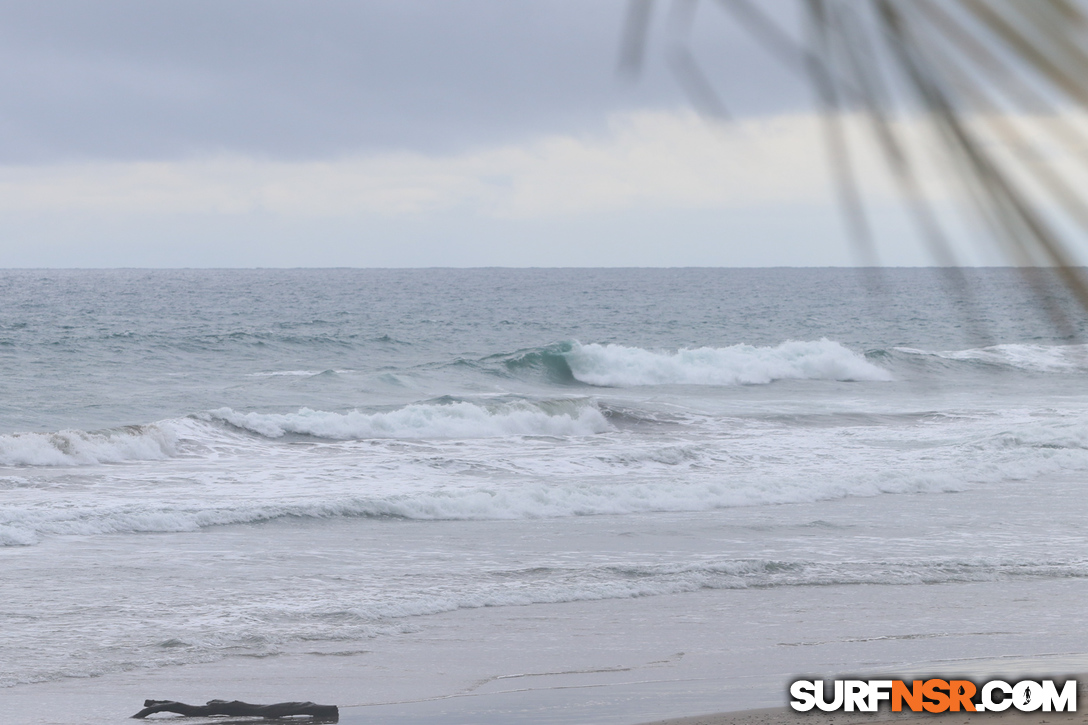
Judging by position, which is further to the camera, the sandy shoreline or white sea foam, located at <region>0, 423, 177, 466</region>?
white sea foam, located at <region>0, 423, 177, 466</region>

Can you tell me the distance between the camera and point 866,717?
5320 mm

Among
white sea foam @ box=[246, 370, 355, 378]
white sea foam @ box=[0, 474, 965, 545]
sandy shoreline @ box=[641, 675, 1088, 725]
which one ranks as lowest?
white sea foam @ box=[0, 474, 965, 545]

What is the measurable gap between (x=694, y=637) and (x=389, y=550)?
3806 mm

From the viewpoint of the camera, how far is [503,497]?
12344 mm

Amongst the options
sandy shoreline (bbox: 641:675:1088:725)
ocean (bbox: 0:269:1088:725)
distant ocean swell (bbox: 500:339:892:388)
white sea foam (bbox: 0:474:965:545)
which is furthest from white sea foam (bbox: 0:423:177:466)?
distant ocean swell (bbox: 500:339:892:388)

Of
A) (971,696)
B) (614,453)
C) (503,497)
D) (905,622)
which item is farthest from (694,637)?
(614,453)

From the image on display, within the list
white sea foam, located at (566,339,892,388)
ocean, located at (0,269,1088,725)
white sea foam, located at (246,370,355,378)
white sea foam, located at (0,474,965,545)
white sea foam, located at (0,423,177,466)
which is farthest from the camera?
white sea foam, located at (566,339,892,388)

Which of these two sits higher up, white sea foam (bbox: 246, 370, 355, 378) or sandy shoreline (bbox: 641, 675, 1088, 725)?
white sea foam (bbox: 246, 370, 355, 378)

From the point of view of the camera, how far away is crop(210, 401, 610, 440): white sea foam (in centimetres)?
1922

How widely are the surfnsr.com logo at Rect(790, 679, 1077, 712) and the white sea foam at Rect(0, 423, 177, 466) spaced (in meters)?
12.9

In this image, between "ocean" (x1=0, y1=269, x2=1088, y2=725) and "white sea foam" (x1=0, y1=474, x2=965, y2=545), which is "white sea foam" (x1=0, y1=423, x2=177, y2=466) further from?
"white sea foam" (x1=0, y1=474, x2=965, y2=545)

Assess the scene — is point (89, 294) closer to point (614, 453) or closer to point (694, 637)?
point (614, 453)

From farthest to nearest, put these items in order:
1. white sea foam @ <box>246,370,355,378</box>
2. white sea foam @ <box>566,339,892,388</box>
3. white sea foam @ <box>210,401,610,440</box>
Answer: white sea foam @ <box>566,339,892,388</box> < white sea foam @ <box>246,370,355,378</box> < white sea foam @ <box>210,401,610,440</box>

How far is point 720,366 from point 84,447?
1898 cm
